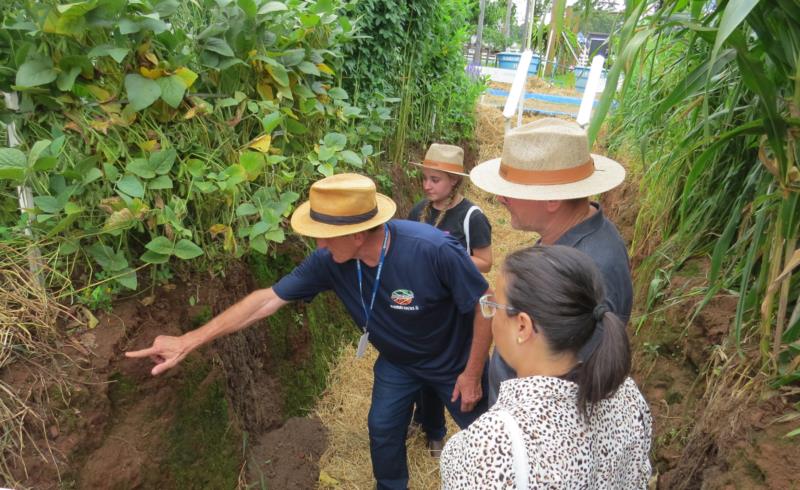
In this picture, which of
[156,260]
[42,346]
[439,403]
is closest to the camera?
[42,346]

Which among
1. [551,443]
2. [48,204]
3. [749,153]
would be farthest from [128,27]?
[749,153]

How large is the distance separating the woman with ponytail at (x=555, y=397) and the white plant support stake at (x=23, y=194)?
168 cm

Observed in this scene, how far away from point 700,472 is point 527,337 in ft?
4.17

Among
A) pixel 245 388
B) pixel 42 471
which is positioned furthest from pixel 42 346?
pixel 245 388

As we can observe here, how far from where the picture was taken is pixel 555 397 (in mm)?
1215

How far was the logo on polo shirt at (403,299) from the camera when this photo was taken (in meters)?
2.37

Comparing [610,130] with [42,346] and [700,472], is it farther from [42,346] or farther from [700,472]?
[42,346]

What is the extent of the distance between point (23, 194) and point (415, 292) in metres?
1.53

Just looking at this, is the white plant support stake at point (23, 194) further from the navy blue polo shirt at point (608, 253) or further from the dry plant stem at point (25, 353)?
the navy blue polo shirt at point (608, 253)

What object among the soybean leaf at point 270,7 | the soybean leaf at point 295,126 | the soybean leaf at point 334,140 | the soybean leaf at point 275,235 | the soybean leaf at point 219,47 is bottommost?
the soybean leaf at point 275,235

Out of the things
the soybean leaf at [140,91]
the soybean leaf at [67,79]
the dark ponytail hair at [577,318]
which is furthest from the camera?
the soybean leaf at [140,91]

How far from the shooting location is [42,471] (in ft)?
5.98

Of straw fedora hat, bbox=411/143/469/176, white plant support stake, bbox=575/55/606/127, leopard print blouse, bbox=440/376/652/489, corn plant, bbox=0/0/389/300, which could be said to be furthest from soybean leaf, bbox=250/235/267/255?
white plant support stake, bbox=575/55/606/127

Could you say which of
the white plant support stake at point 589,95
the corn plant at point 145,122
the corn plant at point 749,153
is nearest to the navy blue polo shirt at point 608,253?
the corn plant at point 749,153
